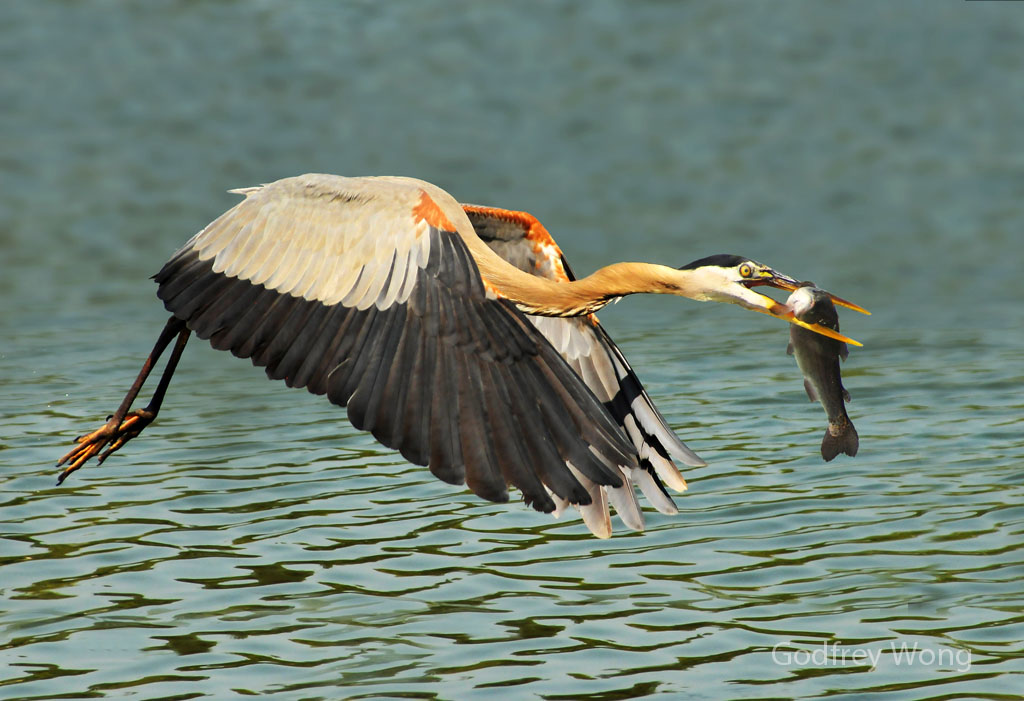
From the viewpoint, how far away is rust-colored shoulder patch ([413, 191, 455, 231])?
789 centimetres

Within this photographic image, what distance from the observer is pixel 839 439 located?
26.9 ft

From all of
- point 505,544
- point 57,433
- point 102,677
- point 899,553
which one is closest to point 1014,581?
point 899,553

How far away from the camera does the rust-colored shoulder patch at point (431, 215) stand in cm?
789

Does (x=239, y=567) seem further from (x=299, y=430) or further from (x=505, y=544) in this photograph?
(x=299, y=430)

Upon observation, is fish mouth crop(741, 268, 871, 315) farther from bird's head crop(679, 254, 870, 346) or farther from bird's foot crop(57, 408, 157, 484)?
bird's foot crop(57, 408, 157, 484)

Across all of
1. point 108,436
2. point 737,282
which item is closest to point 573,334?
point 737,282

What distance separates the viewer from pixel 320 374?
758 cm

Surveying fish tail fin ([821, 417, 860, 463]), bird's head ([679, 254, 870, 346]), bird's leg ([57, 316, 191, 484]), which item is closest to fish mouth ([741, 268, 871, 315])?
bird's head ([679, 254, 870, 346])

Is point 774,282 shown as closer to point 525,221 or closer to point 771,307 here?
point 771,307

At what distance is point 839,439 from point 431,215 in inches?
94.6

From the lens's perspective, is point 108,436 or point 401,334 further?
point 108,436

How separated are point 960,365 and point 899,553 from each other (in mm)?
6078

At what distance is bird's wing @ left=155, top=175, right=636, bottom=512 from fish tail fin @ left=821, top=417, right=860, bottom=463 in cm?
130

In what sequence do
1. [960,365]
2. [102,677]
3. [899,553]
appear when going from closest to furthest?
1. [102,677]
2. [899,553]
3. [960,365]
